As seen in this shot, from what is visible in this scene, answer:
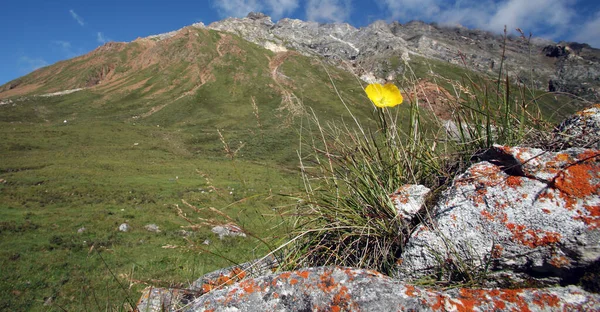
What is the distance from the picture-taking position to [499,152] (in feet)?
7.36

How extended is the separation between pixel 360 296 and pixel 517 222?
1.07 m

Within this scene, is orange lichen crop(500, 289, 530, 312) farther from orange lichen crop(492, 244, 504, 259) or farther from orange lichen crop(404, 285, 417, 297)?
orange lichen crop(404, 285, 417, 297)

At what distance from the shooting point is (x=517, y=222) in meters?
1.91

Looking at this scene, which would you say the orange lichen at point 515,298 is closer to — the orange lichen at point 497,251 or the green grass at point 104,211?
the orange lichen at point 497,251

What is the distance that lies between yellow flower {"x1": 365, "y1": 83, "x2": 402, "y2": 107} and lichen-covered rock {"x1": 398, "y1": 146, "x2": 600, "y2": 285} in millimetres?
733

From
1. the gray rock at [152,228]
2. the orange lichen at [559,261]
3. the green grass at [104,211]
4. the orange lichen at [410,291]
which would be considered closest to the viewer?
the orange lichen at [410,291]

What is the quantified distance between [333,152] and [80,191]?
23.9 meters

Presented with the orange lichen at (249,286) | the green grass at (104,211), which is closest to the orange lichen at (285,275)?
the orange lichen at (249,286)

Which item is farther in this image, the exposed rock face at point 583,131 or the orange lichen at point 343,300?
the exposed rock face at point 583,131

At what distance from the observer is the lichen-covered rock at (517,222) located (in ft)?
5.75

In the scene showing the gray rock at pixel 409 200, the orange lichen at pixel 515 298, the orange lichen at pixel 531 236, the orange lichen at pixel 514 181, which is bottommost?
the orange lichen at pixel 515 298

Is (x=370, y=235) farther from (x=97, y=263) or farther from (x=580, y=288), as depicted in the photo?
(x=97, y=263)

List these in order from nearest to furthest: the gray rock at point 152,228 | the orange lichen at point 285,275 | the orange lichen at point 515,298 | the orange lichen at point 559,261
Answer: the orange lichen at point 515,298
the orange lichen at point 559,261
the orange lichen at point 285,275
the gray rock at point 152,228

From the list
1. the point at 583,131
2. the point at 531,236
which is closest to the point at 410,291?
the point at 531,236
